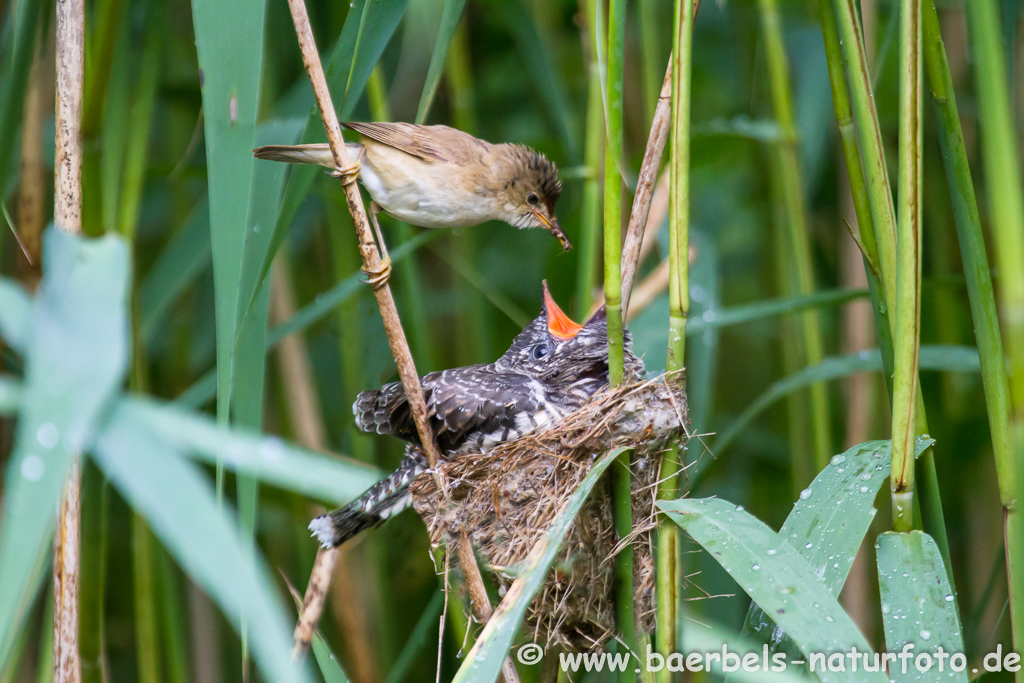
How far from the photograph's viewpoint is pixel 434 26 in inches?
72.1

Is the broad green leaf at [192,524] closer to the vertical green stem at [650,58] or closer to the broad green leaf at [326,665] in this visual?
the broad green leaf at [326,665]

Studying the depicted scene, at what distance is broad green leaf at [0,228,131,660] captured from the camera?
0.55 metres

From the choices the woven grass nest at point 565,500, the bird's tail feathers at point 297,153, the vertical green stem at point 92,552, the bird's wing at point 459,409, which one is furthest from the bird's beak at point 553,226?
the vertical green stem at point 92,552

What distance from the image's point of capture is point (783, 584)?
0.89 metres

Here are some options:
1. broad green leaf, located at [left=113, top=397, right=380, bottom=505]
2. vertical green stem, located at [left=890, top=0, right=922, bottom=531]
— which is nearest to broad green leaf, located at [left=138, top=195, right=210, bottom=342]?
broad green leaf, located at [left=113, top=397, right=380, bottom=505]

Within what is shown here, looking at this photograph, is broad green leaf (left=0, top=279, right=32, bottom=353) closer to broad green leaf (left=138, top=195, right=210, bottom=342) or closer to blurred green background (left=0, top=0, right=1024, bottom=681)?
blurred green background (left=0, top=0, right=1024, bottom=681)

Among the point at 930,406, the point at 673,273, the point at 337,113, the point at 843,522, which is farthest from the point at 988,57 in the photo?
the point at 930,406

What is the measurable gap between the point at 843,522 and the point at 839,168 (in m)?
1.89

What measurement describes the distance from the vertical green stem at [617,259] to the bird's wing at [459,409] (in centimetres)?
66

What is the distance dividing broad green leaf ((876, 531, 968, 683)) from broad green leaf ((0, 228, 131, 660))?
2.71 ft

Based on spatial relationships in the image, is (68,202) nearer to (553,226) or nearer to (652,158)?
(652,158)

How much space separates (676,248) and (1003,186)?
37 cm

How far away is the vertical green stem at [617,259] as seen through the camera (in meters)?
1.01

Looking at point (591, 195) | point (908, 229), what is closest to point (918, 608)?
point (908, 229)
